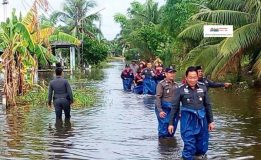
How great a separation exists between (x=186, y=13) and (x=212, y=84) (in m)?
33.4

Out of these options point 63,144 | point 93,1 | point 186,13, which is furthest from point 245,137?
point 93,1

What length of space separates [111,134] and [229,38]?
1118cm

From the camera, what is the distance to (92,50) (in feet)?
189

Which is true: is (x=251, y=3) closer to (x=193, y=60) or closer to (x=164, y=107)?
(x=193, y=60)

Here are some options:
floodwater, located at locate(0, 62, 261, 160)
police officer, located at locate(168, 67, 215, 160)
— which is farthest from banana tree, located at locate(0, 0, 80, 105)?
police officer, located at locate(168, 67, 215, 160)

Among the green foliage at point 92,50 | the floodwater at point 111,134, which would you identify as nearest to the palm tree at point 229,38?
the floodwater at point 111,134

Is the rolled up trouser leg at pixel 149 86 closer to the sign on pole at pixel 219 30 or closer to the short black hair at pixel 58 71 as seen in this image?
the sign on pole at pixel 219 30

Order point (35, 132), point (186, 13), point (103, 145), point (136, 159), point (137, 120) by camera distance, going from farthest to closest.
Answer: point (186, 13) < point (137, 120) < point (35, 132) < point (103, 145) < point (136, 159)

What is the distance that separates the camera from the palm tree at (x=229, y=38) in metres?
21.3

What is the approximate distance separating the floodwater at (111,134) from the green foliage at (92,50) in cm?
3988

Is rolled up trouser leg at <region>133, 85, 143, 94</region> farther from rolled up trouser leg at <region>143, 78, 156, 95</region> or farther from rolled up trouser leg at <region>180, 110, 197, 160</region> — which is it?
rolled up trouser leg at <region>180, 110, 197, 160</region>

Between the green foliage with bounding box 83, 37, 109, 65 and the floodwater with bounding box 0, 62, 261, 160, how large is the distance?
3988 centimetres

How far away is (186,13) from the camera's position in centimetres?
4366

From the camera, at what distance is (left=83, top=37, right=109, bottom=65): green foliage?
57.2 metres
